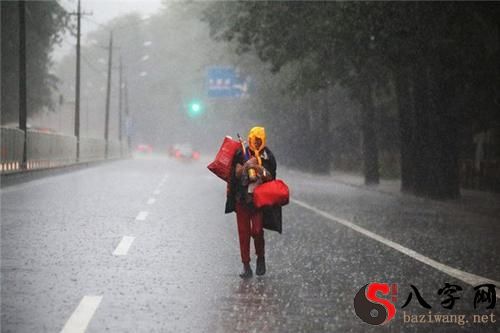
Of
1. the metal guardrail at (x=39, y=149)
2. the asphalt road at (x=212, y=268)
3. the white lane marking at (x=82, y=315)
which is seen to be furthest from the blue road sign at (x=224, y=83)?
the white lane marking at (x=82, y=315)

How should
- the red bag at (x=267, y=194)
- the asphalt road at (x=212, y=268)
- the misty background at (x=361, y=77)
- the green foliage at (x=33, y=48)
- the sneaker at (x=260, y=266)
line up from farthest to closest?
the green foliage at (x=33, y=48)
the misty background at (x=361, y=77)
the sneaker at (x=260, y=266)
the red bag at (x=267, y=194)
the asphalt road at (x=212, y=268)

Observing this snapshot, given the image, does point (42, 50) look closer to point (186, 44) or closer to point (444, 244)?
point (444, 244)

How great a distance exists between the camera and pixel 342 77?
97.4 feet

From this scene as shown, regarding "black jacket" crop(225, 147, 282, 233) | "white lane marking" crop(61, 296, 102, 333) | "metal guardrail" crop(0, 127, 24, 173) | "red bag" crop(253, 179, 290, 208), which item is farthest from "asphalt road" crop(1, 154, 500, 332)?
"metal guardrail" crop(0, 127, 24, 173)

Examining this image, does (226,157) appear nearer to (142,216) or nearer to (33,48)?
(142,216)

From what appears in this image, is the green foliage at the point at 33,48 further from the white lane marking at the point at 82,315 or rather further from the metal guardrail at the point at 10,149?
the white lane marking at the point at 82,315

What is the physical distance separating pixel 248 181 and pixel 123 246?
10.7 feet

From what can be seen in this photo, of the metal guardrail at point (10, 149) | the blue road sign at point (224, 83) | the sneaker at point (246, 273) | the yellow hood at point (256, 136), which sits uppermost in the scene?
the blue road sign at point (224, 83)

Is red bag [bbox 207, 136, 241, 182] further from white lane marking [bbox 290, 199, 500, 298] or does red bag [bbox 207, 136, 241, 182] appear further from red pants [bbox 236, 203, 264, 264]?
white lane marking [bbox 290, 199, 500, 298]

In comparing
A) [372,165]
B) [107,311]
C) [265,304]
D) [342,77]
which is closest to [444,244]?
[265,304]

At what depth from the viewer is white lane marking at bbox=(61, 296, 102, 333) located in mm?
6551

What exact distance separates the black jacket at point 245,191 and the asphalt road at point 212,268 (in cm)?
64

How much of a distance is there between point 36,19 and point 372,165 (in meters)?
25.9

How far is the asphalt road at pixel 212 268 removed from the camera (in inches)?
280
